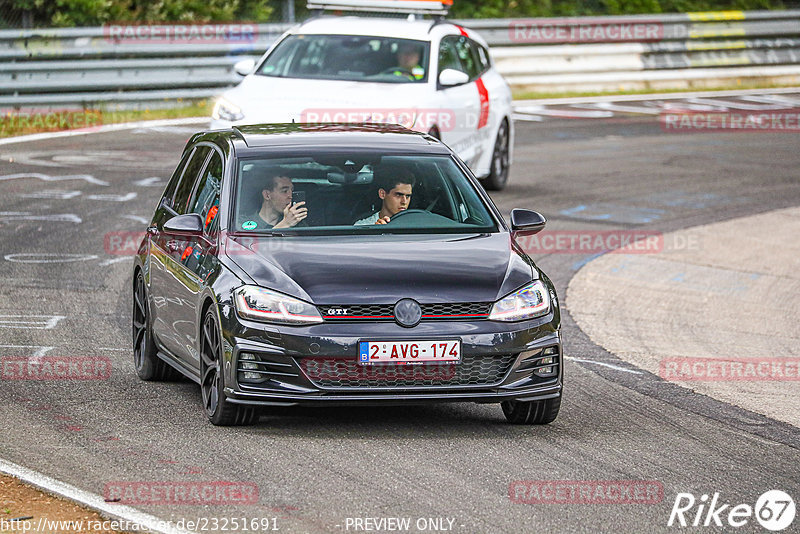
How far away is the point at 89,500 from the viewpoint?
6227 mm

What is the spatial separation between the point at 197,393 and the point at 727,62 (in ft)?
83.5

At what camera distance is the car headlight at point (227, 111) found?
15.2 meters

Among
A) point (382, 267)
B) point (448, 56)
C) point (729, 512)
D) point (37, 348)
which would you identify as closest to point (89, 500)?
point (382, 267)

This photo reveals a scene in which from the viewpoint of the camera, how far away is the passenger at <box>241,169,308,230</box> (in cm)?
821

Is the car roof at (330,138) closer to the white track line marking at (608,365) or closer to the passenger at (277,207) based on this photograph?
the passenger at (277,207)

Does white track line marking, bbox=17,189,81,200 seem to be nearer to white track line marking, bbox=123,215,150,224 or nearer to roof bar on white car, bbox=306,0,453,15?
white track line marking, bbox=123,215,150,224

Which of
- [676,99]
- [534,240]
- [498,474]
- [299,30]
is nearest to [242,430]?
[498,474]

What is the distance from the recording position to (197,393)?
28.5ft

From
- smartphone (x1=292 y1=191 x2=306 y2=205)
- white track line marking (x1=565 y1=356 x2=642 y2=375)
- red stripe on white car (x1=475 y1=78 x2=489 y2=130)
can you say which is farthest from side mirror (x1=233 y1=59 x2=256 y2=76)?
smartphone (x1=292 y1=191 x2=306 y2=205)

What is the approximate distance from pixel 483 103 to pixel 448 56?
79 cm

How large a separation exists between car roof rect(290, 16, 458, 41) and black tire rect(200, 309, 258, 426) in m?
9.19

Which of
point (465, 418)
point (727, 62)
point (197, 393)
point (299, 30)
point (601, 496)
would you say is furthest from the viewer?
point (727, 62)

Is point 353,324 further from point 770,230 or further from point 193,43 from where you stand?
point 193,43

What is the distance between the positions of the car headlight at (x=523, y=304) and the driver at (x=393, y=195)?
1095mm
